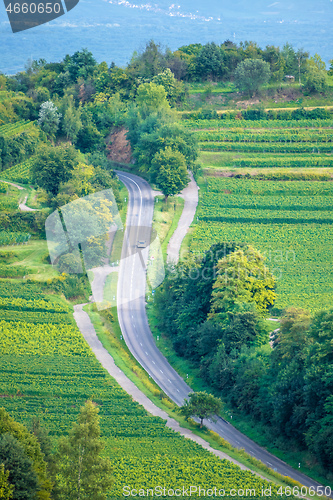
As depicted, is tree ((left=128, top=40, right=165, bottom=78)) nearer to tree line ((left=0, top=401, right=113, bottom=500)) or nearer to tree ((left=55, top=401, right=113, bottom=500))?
tree line ((left=0, top=401, right=113, bottom=500))

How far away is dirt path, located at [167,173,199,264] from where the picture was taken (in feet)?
269

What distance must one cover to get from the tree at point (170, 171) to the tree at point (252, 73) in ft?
112

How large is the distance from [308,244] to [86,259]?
29.3m

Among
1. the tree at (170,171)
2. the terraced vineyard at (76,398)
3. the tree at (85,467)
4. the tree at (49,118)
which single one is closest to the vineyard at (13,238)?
the terraced vineyard at (76,398)

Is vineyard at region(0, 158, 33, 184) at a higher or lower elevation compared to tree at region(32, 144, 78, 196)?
lower

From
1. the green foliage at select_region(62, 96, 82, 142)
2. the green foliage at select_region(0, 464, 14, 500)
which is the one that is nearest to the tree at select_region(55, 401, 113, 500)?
the green foliage at select_region(0, 464, 14, 500)

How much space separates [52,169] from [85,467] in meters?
57.0

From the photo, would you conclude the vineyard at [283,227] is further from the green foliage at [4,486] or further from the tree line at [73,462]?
the green foliage at [4,486]

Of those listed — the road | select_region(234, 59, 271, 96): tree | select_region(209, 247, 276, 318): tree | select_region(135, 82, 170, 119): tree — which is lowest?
the road

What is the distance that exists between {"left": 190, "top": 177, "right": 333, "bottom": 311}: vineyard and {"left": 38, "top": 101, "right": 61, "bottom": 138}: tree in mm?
32268

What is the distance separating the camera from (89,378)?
56.0 m

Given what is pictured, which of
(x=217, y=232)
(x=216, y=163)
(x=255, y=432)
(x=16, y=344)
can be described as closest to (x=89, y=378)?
(x=16, y=344)

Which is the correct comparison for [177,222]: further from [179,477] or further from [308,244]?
[179,477]

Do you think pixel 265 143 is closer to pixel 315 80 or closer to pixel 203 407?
pixel 315 80
